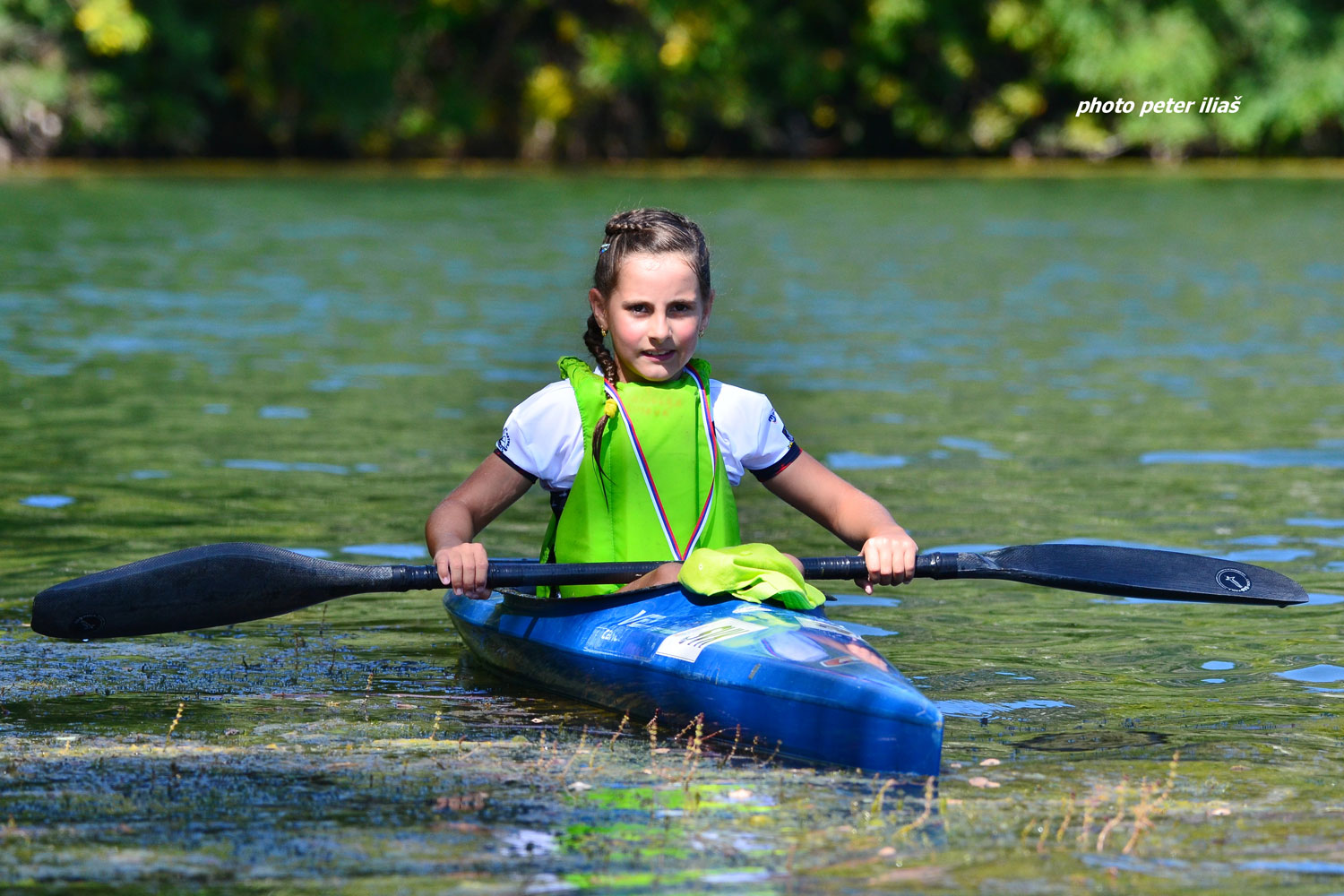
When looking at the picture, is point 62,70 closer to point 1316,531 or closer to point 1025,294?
point 1025,294

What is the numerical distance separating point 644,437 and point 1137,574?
4.55ft

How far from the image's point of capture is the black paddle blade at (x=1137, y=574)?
198 inches

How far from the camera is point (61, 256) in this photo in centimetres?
1856

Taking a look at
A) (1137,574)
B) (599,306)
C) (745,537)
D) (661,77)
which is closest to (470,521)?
(599,306)

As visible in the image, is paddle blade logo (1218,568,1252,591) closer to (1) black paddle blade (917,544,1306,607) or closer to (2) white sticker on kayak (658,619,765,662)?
(1) black paddle blade (917,544,1306,607)

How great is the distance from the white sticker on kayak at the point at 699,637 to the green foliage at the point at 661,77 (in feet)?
94.5

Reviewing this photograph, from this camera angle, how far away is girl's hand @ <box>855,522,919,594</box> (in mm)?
4652

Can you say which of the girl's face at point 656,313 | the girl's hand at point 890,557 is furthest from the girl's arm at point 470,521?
the girl's hand at point 890,557

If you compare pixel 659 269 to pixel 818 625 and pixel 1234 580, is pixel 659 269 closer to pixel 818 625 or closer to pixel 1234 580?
pixel 818 625

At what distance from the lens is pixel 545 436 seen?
4.91m

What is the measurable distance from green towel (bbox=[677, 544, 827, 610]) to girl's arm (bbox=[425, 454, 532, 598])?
52 centimetres

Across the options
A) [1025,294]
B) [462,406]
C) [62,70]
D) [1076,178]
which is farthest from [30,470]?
[1076,178]

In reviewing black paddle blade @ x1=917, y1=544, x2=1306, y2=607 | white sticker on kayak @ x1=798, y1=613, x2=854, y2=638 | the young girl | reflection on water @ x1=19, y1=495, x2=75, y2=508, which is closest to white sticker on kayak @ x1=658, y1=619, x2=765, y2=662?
white sticker on kayak @ x1=798, y1=613, x2=854, y2=638

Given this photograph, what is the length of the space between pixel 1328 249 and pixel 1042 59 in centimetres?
1976
